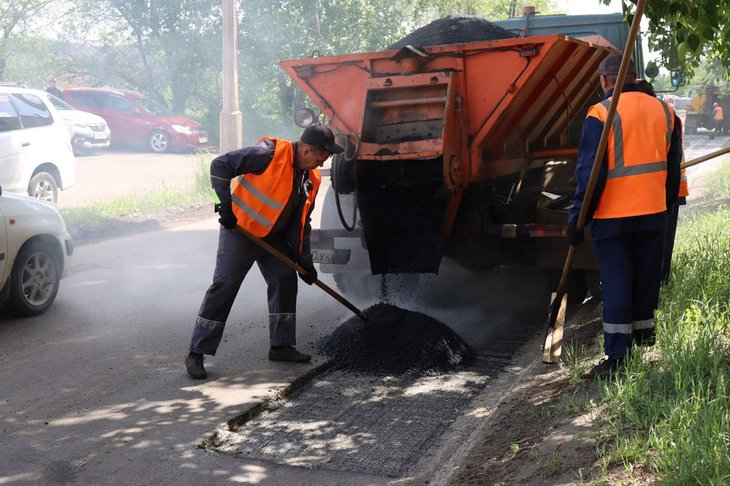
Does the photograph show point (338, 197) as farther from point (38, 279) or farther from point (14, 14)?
point (14, 14)

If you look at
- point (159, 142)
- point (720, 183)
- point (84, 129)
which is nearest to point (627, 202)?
point (720, 183)

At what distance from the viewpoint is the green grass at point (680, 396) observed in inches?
133

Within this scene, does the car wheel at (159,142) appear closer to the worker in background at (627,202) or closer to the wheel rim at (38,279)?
the wheel rim at (38,279)

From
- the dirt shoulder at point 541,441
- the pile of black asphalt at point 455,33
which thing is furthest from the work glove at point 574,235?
the pile of black asphalt at point 455,33

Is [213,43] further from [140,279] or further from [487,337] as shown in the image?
[487,337]

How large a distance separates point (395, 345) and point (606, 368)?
161 centimetres

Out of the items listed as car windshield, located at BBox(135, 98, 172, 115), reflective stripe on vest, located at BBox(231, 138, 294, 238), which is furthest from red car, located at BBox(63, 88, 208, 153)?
reflective stripe on vest, located at BBox(231, 138, 294, 238)

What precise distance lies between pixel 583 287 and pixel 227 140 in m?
8.57

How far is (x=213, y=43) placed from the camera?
23250 mm

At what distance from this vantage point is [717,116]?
3011cm

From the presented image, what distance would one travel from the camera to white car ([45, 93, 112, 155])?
20938mm

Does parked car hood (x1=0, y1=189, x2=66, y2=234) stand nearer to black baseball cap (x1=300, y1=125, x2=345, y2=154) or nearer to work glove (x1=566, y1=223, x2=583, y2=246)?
black baseball cap (x1=300, y1=125, x2=345, y2=154)

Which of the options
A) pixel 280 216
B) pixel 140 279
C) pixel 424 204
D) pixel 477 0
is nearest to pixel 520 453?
pixel 280 216

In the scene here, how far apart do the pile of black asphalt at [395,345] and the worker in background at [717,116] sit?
2600cm
